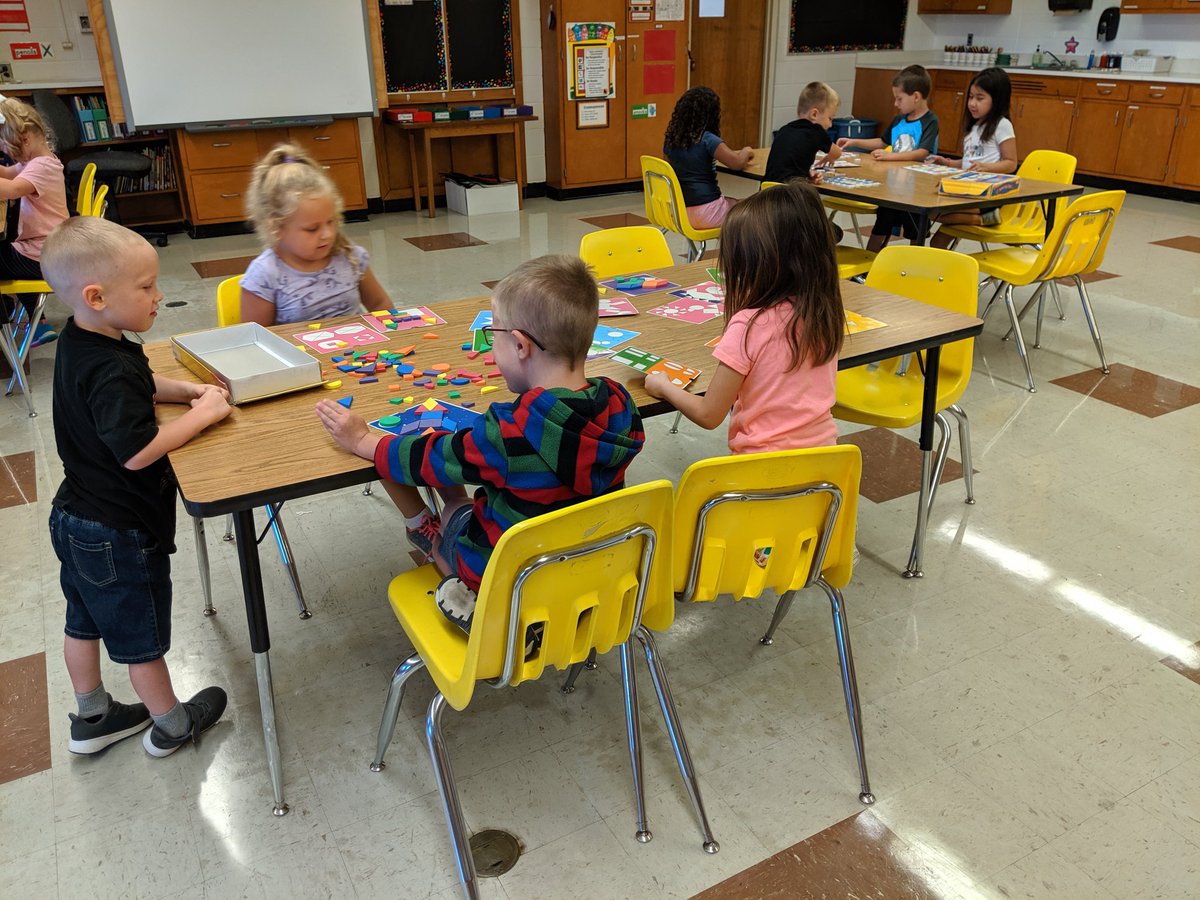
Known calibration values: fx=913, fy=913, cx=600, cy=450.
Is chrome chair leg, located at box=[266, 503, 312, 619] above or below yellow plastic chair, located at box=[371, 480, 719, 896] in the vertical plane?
below

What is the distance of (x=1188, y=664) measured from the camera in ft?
7.04

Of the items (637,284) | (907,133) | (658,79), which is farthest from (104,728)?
(658,79)

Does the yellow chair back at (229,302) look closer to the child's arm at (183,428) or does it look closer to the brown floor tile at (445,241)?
the child's arm at (183,428)

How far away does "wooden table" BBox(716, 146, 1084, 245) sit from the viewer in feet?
11.9

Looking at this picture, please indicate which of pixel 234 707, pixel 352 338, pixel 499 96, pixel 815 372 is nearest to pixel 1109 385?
pixel 815 372

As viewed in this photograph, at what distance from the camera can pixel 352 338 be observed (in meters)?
2.13

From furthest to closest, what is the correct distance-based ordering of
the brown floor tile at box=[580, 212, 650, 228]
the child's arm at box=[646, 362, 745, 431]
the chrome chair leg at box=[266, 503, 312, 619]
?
the brown floor tile at box=[580, 212, 650, 228] < the chrome chair leg at box=[266, 503, 312, 619] < the child's arm at box=[646, 362, 745, 431]

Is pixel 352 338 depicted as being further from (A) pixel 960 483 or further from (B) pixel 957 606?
(A) pixel 960 483

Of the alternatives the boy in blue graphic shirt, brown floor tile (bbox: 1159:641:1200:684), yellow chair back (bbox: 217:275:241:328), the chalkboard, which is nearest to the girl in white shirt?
the boy in blue graphic shirt

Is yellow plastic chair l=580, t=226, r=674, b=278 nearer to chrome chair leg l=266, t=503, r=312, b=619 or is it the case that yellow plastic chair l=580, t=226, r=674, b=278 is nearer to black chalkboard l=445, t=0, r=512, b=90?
chrome chair leg l=266, t=503, r=312, b=619

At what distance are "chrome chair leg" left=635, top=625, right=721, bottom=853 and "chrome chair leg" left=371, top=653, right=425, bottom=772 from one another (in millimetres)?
408

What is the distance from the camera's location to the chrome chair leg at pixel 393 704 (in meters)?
1.61

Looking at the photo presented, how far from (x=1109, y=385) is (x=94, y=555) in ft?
12.2

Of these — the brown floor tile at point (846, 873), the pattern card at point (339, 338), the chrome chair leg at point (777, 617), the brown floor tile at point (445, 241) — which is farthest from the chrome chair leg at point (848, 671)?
the brown floor tile at point (445, 241)
